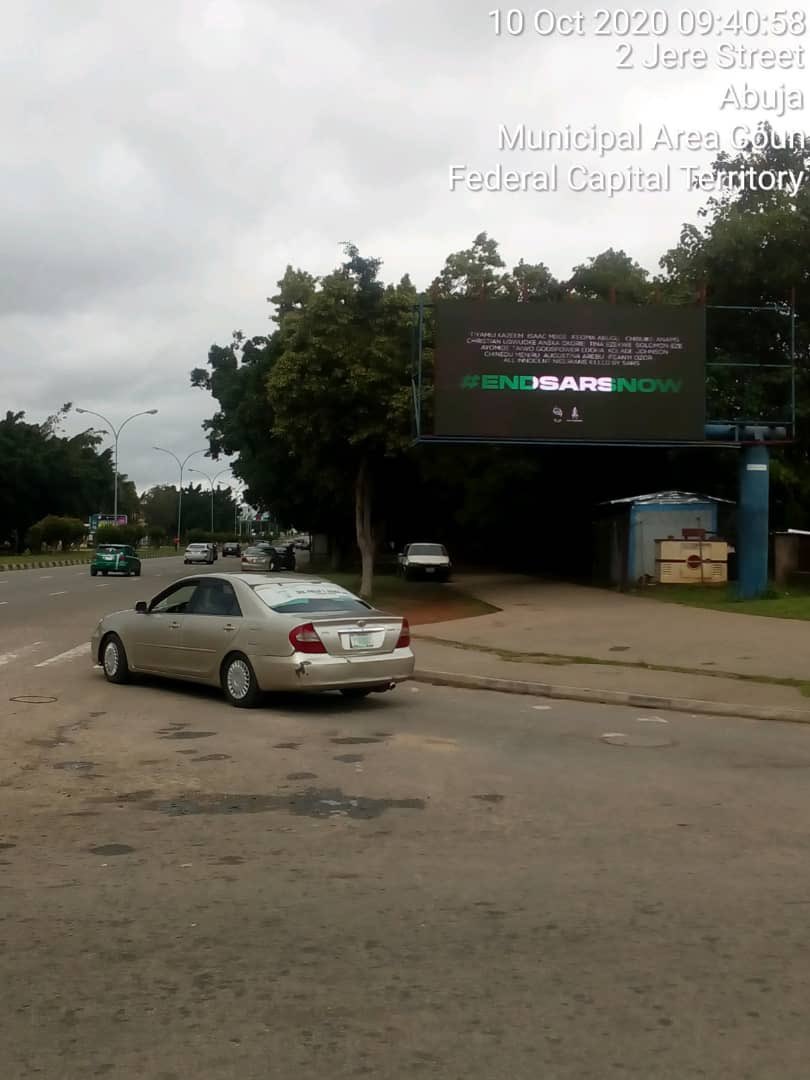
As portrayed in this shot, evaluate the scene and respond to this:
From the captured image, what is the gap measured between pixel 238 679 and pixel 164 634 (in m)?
1.45

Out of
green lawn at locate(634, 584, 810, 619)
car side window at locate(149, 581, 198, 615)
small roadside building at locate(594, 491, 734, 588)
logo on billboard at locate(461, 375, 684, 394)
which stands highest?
logo on billboard at locate(461, 375, 684, 394)

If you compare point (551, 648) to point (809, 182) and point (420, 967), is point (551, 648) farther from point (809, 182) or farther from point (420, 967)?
point (809, 182)

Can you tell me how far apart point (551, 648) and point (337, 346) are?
13699 mm

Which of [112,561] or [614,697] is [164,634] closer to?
[614,697]

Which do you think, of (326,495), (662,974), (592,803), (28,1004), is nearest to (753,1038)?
(662,974)

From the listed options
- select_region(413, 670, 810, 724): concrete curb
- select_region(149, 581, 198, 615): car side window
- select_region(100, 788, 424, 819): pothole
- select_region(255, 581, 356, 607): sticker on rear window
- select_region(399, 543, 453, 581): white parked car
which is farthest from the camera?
select_region(399, 543, 453, 581): white parked car

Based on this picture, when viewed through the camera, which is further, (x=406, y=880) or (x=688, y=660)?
(x=688, y=660)

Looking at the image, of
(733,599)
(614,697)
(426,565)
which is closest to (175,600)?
(614,697)

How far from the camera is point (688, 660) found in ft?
52.6

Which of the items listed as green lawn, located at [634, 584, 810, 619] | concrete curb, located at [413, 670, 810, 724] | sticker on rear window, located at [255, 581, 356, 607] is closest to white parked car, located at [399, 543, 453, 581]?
green lawn, located at [634, 584, 810, 619]

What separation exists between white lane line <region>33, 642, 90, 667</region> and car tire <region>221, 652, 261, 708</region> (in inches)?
182

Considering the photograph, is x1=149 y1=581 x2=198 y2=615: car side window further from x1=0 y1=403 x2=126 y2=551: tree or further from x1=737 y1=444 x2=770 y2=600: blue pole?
x1=0 y1=403 x2=126 y2=551: tree

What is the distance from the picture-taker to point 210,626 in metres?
12.2

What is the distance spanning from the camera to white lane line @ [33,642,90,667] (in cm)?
1586
